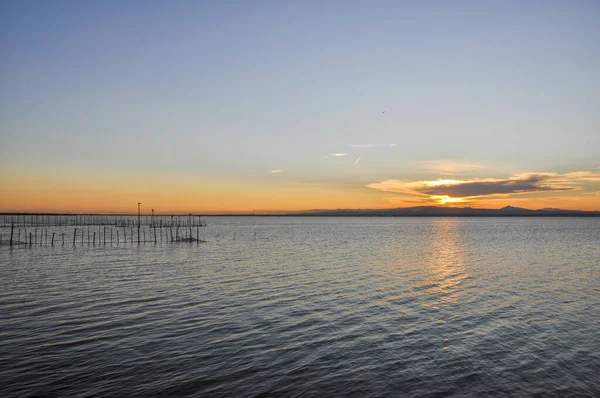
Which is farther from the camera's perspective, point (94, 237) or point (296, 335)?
point (94, 237)

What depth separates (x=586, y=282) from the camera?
34.7 meters

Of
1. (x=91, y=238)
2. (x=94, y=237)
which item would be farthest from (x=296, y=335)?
(x=91, y=238)

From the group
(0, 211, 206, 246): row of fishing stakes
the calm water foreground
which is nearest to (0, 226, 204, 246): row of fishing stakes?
(0, 211, 206, 246): row of fishing stakes

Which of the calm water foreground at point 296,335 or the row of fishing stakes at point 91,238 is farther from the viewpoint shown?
the row of fishing stakes at point 91,238

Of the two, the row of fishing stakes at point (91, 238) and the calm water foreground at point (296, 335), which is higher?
the row of fishing stakes at point (91, 238)

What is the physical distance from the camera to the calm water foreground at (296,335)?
1395 centimetres

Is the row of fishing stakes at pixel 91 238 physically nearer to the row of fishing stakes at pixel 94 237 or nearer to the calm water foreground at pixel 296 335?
the row of fishing stakes at pixel 94 237

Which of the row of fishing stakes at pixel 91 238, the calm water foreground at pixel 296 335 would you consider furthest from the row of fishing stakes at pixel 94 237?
the calm water foreground at pixel 296 335

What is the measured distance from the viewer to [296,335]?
19.3 metres

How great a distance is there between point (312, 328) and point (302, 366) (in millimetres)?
4943

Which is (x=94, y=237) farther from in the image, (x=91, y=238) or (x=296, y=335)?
(x=296, y=335)

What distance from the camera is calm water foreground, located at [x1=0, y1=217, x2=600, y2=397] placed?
45.8ft

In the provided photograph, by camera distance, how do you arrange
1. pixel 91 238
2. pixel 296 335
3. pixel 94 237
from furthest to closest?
pixel 91 238, pixel 94 237, pixel 296 335

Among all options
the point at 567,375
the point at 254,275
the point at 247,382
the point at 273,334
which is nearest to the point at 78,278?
the point at 254,275
